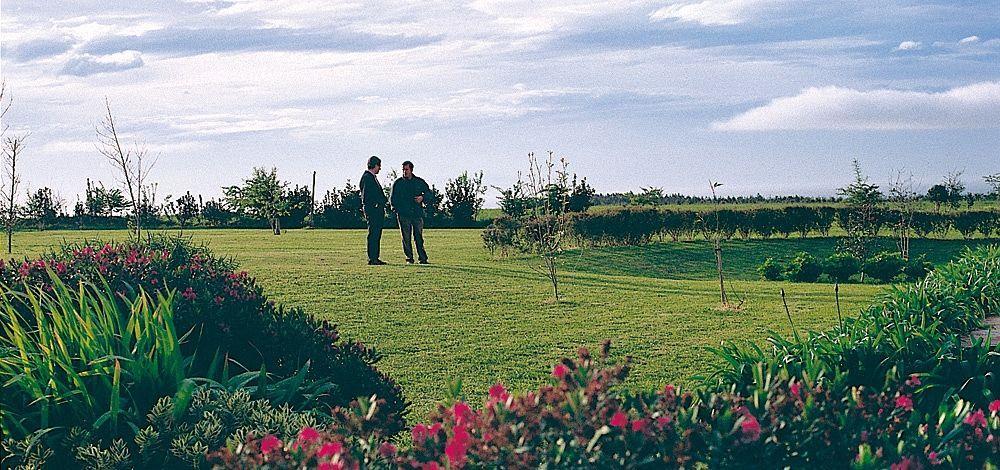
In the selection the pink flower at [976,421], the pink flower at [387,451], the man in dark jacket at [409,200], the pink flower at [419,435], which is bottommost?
the pink flower at [976,421]

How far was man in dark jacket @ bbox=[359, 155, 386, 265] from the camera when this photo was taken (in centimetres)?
1433

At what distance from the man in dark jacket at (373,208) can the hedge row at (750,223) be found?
653cm

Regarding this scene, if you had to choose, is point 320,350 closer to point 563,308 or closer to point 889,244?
point 563,308

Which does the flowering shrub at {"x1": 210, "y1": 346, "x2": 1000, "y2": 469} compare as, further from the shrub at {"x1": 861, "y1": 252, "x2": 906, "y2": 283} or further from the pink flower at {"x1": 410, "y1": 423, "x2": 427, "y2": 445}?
the shrub at {"x1": 861, "y1": 252, "x2": 906, "y2": 283}

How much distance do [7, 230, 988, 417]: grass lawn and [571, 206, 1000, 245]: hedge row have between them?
3.91m

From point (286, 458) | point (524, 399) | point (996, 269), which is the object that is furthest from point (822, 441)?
point (996, 269)

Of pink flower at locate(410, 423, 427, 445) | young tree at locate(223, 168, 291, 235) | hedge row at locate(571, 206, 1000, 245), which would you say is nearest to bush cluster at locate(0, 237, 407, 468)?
pink flower at locate(410, 423, 427, 445)

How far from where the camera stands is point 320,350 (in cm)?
461

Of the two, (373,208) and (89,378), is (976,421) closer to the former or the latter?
(89,378)

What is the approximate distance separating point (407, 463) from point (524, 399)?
0.36 m

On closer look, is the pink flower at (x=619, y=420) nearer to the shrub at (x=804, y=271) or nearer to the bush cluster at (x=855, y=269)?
the shrub at (x=804, y=271)

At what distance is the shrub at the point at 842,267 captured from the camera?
16234mm

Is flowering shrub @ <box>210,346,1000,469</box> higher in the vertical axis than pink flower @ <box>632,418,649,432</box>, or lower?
lower

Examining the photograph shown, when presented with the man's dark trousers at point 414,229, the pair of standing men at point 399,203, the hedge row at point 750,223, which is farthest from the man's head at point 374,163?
the hedge row at point 750,223
